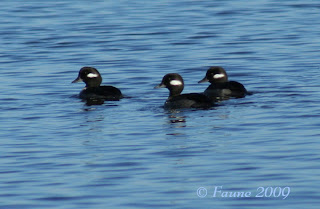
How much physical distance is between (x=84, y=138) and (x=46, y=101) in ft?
12.2

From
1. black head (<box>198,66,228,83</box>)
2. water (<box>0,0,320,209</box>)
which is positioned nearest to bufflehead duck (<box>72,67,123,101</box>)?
water (<box>0,0,320,209</box>)

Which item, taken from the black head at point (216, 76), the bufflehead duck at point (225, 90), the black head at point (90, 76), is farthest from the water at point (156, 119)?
the black head at point (216, 76)

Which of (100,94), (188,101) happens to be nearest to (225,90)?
(188,101)

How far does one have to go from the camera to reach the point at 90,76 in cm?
2005

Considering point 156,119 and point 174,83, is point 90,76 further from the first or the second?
point 156,119

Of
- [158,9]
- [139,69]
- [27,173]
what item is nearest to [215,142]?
[27,173]

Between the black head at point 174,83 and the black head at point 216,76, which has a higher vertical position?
the black head at point 174,83

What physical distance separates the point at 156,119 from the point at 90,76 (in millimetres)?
3873

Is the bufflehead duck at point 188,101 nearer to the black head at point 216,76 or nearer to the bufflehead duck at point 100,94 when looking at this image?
the bufflehead duck at point 100,94

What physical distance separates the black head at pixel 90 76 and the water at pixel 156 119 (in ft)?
1.79

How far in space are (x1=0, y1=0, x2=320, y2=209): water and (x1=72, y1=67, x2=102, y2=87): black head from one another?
55cm

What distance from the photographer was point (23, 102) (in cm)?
1859

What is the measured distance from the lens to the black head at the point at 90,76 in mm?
20000

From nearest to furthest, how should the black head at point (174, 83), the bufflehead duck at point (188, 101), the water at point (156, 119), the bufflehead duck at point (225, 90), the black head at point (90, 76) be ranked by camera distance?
the water at point (156, 119) → the bufflehead duck at point (188, 101) → the black head at point (174, 83) → the bufflehead duck at point (225, 90) → the black head at point (90, 76)
